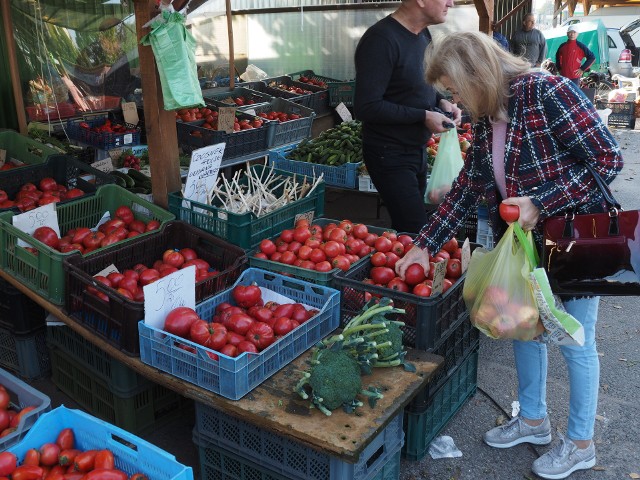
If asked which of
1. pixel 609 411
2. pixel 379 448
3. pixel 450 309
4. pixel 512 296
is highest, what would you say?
pixel 512 296

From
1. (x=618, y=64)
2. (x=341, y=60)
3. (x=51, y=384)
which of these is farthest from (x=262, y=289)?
(x=618, y=64)

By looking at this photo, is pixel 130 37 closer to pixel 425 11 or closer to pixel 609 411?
pixel 425 11

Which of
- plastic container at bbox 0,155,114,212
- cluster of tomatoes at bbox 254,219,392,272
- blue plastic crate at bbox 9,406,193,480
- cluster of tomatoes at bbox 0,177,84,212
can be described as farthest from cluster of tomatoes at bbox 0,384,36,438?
plastic container at bbox 0,155,114,212

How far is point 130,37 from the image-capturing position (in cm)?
805

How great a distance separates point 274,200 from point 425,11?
1428 mm

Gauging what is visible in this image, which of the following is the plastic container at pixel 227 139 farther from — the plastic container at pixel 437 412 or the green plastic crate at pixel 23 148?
the plastic container at pixel 437 412

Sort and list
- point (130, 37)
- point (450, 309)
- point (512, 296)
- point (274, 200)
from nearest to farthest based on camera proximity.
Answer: point (512, 296) → point (450, 309) → point (274, 200) → point (130, 37)

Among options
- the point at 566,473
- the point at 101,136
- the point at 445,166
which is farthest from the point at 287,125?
the point at 566,473

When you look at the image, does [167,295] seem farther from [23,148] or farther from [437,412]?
[23,148]

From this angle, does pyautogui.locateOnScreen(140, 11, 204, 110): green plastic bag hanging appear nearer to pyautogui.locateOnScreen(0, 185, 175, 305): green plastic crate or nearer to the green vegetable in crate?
pyautogui.locateOnScreen(0, 185, 175, 305): green plastic crate

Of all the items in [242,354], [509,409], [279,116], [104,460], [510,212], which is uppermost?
[510,212]

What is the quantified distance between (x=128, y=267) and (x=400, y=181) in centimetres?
164

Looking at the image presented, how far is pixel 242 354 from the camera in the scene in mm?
2502

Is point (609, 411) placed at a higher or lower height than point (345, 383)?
lower
